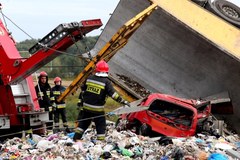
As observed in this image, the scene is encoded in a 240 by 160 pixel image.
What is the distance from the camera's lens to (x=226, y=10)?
10.8 metres

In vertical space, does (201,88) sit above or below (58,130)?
above

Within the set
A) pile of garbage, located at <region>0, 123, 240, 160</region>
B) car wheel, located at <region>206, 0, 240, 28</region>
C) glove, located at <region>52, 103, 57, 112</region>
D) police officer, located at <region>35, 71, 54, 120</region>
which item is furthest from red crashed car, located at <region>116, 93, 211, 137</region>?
Answer: glove, located at <region>52, 103, 57, 112</region>

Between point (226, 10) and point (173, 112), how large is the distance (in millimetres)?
3407

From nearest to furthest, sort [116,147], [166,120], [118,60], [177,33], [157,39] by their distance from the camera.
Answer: [116,147] → [166,120] → [177,33] → [157,39] → [118,60]

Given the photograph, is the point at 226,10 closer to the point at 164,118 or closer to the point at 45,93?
the point at 164,118

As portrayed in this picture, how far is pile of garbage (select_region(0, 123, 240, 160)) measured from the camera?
21.0ft

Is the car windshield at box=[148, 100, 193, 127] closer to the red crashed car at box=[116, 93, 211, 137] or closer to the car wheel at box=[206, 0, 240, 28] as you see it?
the red crashed car at box=[116, 93, 211, 137]

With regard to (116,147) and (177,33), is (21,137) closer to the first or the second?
(116,147)

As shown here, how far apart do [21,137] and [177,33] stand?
3.64 meters

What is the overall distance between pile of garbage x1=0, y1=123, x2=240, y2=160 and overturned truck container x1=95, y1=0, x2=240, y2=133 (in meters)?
1.85

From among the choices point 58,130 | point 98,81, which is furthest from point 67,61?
point 98,81

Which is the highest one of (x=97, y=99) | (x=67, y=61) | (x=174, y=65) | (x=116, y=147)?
(x=67, y=61)

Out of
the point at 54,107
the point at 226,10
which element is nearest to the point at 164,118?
the point at 54,107

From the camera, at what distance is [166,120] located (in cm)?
838
